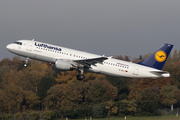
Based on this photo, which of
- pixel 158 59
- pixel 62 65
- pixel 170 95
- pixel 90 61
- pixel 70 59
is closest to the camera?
pixel 62 65

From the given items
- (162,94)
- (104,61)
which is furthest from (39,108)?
(104,61)

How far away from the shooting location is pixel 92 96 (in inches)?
2906

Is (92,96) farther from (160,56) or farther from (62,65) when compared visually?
(62,65)

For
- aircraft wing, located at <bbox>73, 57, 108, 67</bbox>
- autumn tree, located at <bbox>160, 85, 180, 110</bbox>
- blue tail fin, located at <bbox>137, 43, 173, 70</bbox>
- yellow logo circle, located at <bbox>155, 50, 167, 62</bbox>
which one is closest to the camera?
aircraft wing, located at <bbox>73, 57, 108, 67</bbox>

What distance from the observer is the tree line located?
222 ft

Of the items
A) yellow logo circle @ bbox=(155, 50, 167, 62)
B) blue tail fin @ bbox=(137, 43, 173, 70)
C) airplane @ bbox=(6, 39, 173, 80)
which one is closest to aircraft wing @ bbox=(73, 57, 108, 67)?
airplane @ bbox=(6, 39, 173, 80)

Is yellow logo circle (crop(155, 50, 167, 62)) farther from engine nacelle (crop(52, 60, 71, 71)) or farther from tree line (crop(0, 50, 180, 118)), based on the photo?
tree line (crop(0, 50, 180, 118))

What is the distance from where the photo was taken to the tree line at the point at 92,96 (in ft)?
222

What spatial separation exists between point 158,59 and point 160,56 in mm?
599

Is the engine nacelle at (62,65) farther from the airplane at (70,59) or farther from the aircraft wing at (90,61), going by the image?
the aircraft wing at (90,61)

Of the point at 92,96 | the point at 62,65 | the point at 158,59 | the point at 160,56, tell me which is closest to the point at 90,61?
the point at 62,65

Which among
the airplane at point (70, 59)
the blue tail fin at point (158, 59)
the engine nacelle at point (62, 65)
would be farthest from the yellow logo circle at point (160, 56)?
the engine nacelle at point (62, 65)

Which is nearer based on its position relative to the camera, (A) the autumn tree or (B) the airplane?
(B) the airplane

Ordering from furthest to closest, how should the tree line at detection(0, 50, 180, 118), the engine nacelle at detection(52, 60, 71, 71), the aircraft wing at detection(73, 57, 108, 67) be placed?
1. the tree line at detection(0, 50, 180, 118)
2. the engine nacelle at detection(52, 60, 71, 71)
3. the aircraft wing at detection(73, 57, 108, 67)
